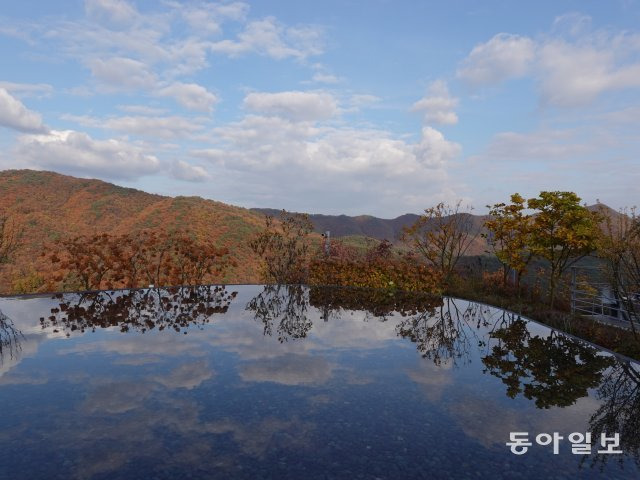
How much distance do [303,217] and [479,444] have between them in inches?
479

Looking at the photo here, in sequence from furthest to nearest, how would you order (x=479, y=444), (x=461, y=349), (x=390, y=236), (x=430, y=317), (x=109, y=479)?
1. (x=390, y=236)
2. (x=430, y=317)
3. (x=461, y=349)
4. (x=479, y=444)
5. (x=109, y=479)

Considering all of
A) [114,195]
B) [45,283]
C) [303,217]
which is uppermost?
[114,195]

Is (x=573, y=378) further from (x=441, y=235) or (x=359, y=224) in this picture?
(x=359, y=224)

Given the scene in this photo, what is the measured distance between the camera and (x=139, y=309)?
393 inches

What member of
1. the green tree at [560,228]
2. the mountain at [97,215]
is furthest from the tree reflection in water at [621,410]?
the mountain at [97,215]

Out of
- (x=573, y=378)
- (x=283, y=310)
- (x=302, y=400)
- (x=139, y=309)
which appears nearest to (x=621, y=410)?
(x=573, y=378)

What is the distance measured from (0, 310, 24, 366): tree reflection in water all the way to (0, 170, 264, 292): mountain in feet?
44.9

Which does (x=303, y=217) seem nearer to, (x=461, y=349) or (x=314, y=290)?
(x=314, y=290)

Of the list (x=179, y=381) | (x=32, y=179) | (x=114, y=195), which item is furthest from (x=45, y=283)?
(x=32, y=179)

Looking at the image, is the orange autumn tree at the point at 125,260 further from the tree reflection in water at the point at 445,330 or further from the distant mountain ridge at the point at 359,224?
the distant mountain ridge at the point at 359,224

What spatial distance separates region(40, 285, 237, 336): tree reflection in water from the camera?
8.55 m

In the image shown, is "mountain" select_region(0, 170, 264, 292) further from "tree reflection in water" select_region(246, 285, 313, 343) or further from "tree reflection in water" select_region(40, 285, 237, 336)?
"tree reflection in water" select_region(40, 285, 237, 336)

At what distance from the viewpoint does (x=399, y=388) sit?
17.9 ft

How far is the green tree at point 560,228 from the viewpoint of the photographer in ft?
33.8
